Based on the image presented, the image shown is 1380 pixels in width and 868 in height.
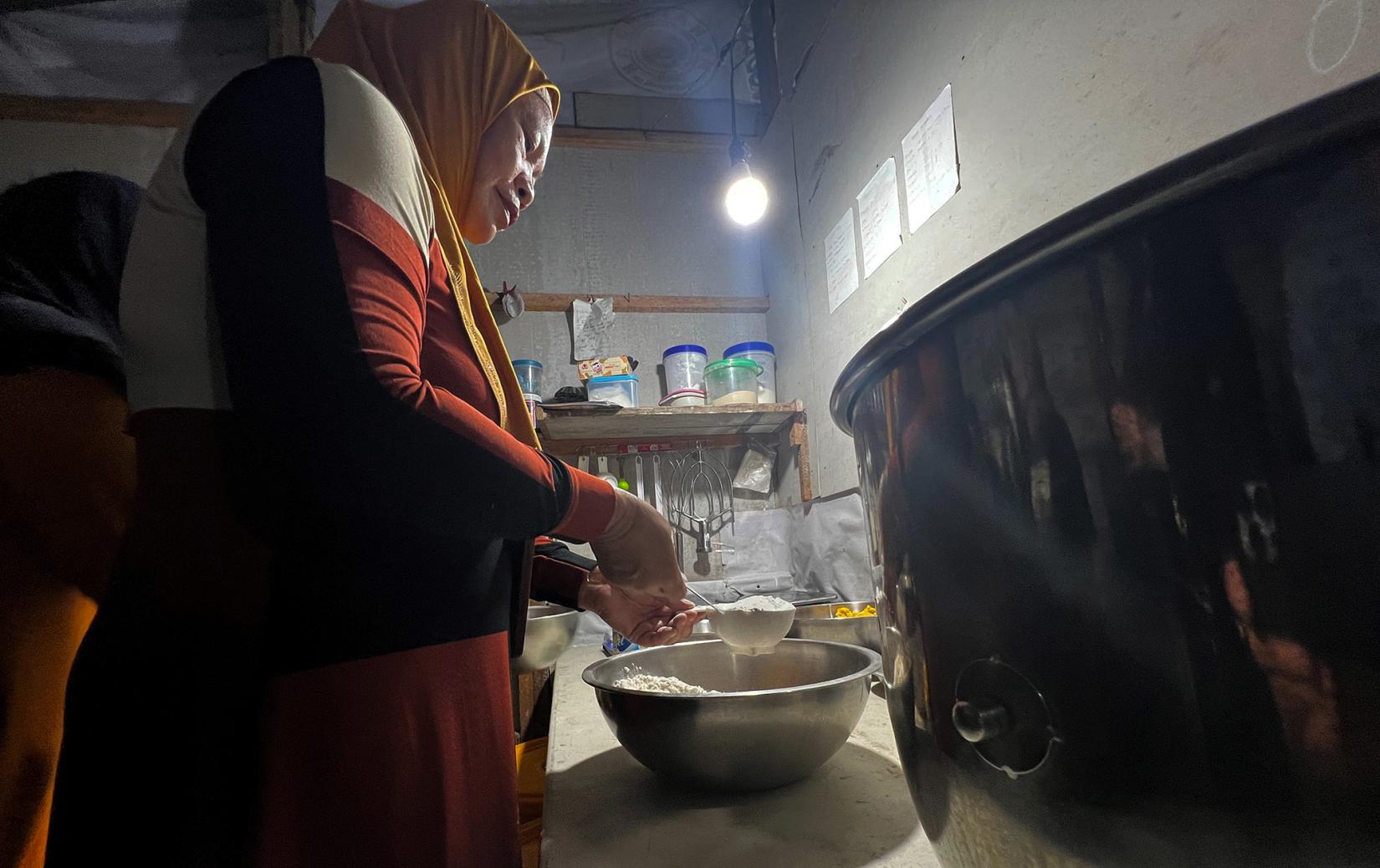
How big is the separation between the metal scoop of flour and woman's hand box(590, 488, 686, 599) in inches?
6.7

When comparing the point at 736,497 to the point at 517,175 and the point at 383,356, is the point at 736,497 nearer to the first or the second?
the point at 517,175

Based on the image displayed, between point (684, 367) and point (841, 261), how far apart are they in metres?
0.67

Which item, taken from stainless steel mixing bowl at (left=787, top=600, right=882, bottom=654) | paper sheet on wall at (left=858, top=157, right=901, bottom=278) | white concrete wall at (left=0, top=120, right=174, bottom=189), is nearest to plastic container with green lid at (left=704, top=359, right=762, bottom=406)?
paper sheet on wall at (left=858, top=157, right=901, bottom=278)

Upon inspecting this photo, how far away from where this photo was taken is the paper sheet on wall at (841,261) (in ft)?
5.40

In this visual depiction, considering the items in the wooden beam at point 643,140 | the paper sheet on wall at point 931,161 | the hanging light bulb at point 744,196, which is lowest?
the paper sheet on wall at point 931,161

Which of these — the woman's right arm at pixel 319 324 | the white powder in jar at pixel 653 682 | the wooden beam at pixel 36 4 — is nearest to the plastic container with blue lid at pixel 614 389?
the white powder in jar at pixel 653 682

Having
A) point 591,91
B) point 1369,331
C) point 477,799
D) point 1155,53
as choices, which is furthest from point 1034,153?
point 591,91

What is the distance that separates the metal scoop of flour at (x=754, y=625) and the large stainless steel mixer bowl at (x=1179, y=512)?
21.2 inches

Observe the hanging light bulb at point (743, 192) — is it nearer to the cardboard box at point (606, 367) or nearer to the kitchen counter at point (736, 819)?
the cardboard box at point (606, 367)

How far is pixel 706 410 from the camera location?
1939 mm

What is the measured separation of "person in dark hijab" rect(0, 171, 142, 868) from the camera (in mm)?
605

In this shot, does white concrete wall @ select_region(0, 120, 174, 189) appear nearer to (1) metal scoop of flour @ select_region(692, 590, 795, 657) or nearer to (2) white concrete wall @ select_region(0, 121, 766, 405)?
(2) white concrete wall @ select_region(0, 121, 766, 405)

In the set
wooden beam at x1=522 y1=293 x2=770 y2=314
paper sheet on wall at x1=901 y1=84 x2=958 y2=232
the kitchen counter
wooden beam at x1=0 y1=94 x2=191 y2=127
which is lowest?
the kitchen counter

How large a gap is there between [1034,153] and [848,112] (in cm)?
79
